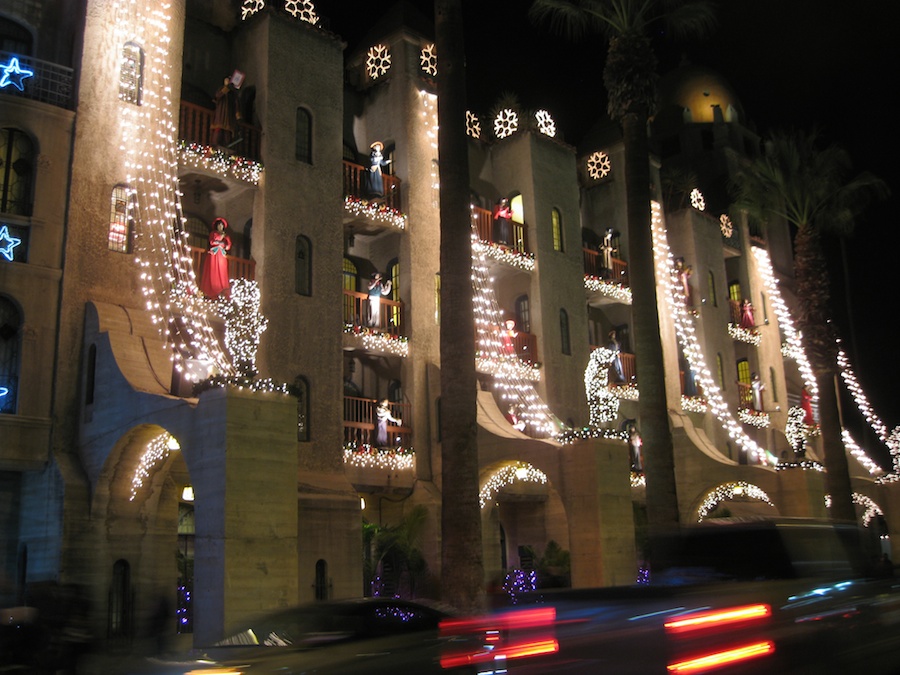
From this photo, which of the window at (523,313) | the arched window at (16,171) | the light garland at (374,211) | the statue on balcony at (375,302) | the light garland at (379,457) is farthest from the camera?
the window at (523,313)

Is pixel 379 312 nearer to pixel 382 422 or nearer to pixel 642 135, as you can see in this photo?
pixel 382 422

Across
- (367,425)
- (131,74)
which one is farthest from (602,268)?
(131,74)

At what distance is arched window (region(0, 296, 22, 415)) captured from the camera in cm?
1772

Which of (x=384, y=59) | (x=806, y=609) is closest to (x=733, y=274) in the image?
(x=384, y=59)

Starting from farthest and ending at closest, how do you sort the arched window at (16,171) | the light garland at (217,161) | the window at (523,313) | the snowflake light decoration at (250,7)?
the window at (523,313)
the snowflake light decoration at (250,7)
the light garland at (217,161)
the arched window at (16,171)

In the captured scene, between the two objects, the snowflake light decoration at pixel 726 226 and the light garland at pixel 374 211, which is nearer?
the light garland at pixel 374 211

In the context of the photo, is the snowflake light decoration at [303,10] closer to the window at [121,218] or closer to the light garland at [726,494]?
the window at [121,218]

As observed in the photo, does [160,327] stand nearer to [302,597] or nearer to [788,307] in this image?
[302,597]

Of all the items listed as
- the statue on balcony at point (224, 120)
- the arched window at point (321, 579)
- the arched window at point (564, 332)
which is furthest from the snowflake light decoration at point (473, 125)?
the arched window at point (321, 579)

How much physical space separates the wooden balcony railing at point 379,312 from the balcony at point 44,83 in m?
8.15

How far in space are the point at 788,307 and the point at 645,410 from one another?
90.2 feet

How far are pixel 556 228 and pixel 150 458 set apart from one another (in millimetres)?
16029

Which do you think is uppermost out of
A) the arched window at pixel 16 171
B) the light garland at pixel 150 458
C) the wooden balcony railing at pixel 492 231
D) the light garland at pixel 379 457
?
the wooden balcony railing at pixel 492 231

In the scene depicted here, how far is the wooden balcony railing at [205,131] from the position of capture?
843 inches
